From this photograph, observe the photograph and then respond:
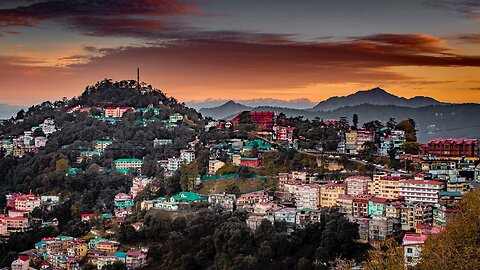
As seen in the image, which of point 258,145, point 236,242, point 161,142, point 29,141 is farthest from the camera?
point 29,141

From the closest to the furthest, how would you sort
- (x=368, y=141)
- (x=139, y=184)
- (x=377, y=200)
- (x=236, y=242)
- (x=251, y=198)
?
(x=236, y=242) < (x=377, y=200) < (x=251, y=198) < (x=368, y=141) < (x=139, y=184)

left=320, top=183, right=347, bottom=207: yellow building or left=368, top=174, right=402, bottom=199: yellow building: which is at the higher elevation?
left=368, top=174, right=402, bottom=199: yellow building

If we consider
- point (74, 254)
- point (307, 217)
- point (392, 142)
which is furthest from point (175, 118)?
point (307, 217)

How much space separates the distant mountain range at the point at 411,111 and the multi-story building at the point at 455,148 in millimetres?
3395

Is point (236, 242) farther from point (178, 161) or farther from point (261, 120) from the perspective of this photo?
point (261, 120)

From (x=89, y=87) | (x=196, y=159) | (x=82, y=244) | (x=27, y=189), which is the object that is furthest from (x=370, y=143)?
(x=89, y=87)

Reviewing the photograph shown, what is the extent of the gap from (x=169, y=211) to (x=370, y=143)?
5524 mm

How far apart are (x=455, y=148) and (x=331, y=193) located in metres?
3.33

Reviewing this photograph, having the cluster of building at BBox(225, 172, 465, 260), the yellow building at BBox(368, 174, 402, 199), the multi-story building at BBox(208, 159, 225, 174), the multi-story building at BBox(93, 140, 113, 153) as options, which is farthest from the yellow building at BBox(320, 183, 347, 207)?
the multi-story building at BBox(93, 140, 113, 153)

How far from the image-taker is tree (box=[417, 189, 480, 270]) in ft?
19.5

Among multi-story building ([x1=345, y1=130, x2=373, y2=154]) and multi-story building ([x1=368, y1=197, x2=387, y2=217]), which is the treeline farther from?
multi-story building ([x1=345, y1=130, x2=373, y2=154])

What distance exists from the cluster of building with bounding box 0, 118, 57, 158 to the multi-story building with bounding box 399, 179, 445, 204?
15468 mm

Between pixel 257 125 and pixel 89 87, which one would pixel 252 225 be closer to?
pixel 257 125

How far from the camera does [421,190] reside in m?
12.9
